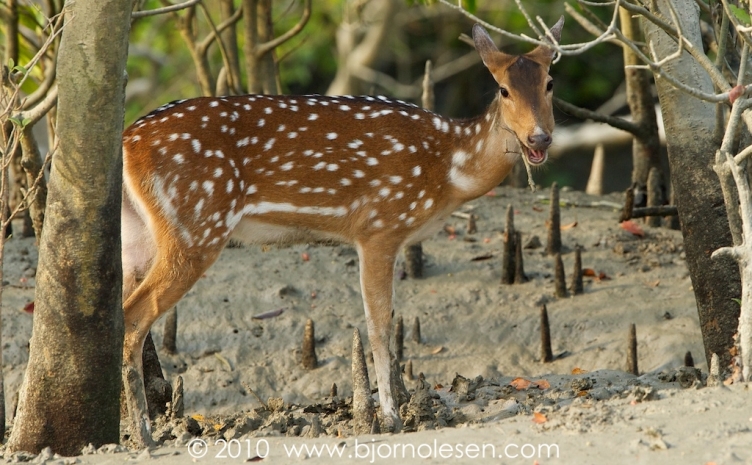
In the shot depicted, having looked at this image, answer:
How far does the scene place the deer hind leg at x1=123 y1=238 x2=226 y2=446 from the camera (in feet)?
A: 17.2

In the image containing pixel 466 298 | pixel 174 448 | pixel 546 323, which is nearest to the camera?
pixel 174 448

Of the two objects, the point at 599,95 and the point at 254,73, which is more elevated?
the point at 599,95

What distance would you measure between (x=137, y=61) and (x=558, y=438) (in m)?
12.3

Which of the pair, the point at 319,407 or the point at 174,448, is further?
the point at 319,407

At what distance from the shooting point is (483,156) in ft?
20.1

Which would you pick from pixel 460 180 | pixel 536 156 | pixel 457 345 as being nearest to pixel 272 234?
pixel 460 180

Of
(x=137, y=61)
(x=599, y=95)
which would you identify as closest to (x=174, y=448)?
(x=137, y=61)

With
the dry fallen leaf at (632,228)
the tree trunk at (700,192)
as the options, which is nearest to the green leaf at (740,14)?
the tree trunk at (700,192)

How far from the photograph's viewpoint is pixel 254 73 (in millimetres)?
8586

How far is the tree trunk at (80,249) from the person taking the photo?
4.44 meters

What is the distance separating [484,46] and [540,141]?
33.2 inches

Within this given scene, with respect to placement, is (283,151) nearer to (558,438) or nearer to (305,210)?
(305,210)

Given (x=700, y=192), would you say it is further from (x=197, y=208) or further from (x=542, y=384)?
(x=197, y=208)

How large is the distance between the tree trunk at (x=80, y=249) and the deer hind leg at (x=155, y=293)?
1.93 feet
